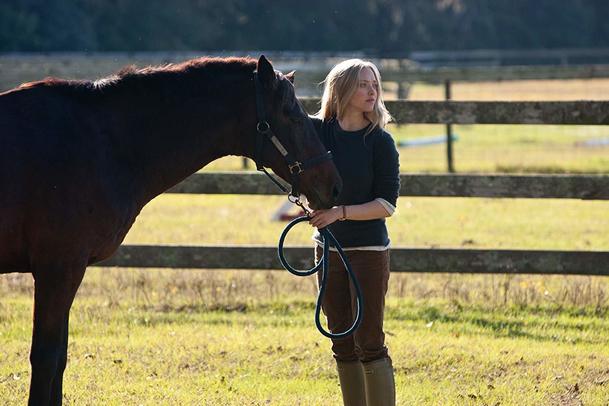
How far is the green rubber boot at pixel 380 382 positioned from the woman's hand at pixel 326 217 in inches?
29.9

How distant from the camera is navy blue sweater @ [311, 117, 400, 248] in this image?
5.24 meters

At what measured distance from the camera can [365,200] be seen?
17.4 ft

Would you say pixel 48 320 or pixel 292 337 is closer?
pixel 48 320

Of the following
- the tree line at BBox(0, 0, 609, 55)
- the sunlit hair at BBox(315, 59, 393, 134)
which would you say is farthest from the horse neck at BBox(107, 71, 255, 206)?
the tree line at BBox(0, 0, 609, 55)

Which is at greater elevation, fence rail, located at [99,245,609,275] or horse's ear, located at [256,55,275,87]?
horse's ear, located at [256,55,275,87]

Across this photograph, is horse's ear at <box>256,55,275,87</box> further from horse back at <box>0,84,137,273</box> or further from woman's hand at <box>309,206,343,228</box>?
horse back at <box>0,84,137,273</box>

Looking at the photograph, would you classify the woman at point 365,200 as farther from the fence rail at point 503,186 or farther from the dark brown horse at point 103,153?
the fence rail at point 503,186

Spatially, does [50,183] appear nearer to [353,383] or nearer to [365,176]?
[365,176]

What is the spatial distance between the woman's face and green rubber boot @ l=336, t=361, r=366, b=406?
133cm

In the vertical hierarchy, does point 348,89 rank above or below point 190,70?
below

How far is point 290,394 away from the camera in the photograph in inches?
247

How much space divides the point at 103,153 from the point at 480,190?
3.94 m

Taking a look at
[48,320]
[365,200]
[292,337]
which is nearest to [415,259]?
[292,337]

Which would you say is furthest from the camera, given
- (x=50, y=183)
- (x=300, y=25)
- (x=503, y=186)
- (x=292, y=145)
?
(x=300, y=25)
